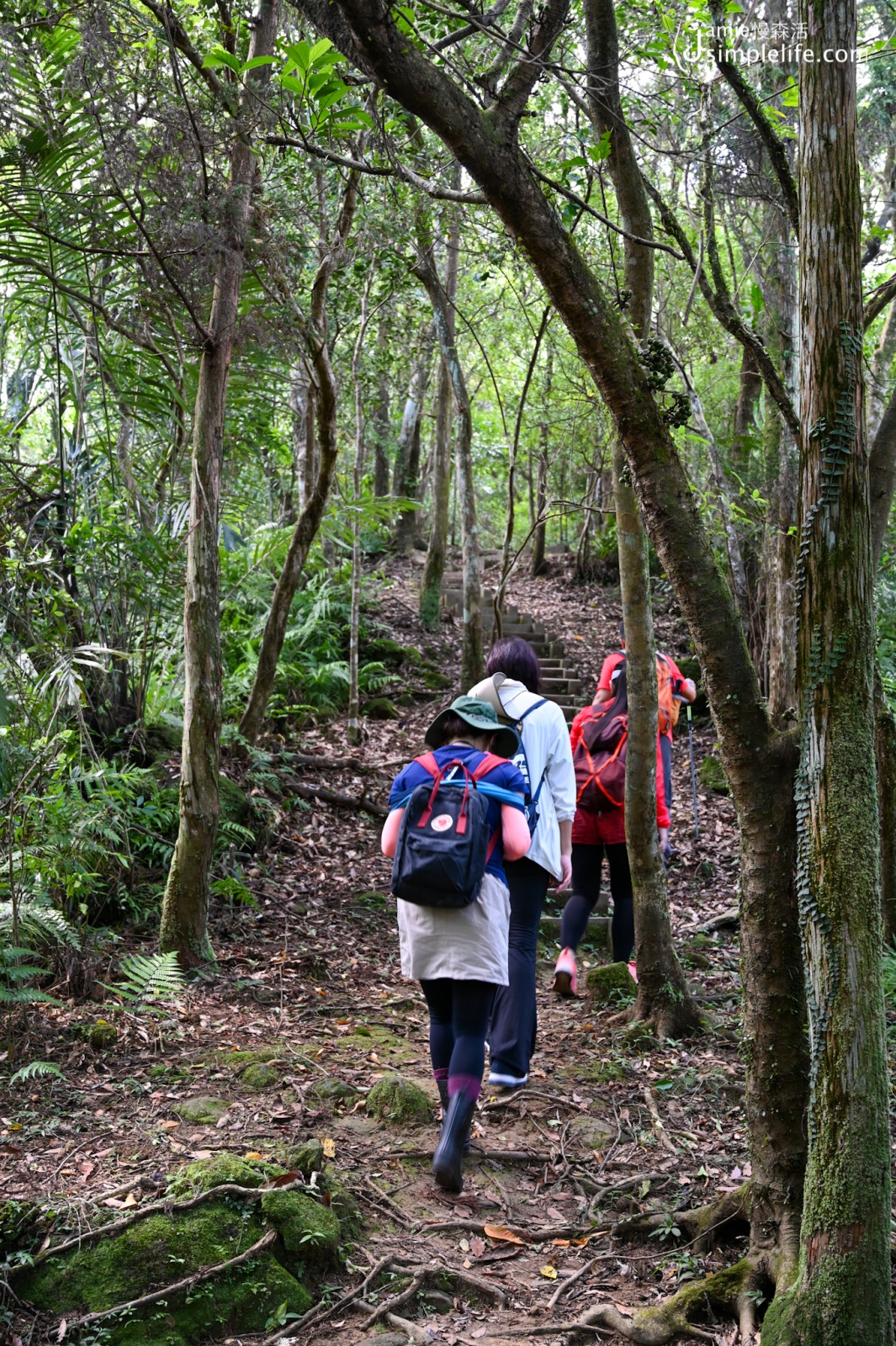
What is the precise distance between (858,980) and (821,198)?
2.02 m

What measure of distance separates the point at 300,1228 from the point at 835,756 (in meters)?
2.11

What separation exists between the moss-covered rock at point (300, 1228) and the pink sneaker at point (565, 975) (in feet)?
9.87

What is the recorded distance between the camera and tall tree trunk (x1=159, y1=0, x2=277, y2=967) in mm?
5523

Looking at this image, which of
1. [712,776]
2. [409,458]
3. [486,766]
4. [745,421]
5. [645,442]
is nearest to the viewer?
[645,442]

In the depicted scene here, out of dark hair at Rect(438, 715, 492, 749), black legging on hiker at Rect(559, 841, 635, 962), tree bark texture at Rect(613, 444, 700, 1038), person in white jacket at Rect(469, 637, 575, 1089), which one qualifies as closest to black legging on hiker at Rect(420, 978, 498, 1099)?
person in white jacket at Rect(469, 637, 575, 1089)

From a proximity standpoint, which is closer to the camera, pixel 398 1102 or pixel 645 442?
pixel 645 442

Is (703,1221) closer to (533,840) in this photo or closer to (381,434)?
(533,840)

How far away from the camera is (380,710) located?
1148cm

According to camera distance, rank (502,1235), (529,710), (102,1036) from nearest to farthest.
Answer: (502,1235), (102,1036), (529,710)

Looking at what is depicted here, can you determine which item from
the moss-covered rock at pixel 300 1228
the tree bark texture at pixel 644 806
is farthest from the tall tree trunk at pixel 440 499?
the moss-covered rock at pixel 300 1228

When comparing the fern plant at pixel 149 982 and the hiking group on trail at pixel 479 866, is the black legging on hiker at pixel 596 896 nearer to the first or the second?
the hiking group on trail at pixel 479 866

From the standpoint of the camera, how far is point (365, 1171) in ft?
12.1

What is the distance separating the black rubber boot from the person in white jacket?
80cm

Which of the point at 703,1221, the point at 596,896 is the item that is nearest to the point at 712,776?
the point at 596,896
